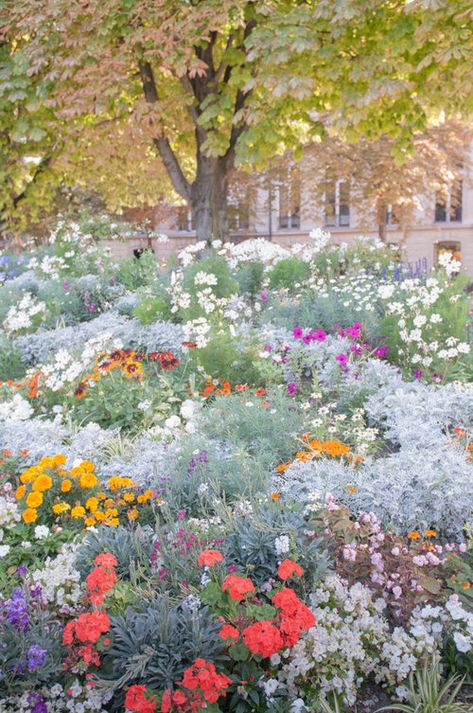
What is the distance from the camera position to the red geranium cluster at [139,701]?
2.07m

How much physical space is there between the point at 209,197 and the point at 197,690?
9281 mm

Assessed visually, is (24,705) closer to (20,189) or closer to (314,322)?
(314,322)

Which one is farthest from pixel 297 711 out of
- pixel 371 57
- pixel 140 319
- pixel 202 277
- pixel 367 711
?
pixel 371 57

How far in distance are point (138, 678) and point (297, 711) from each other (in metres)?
0.55

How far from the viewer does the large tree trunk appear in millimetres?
10672

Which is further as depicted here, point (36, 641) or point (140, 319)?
point (140, 319)

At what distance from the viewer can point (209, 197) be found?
35.2 feet

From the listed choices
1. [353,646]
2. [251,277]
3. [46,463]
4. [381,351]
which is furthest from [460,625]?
[251,277]

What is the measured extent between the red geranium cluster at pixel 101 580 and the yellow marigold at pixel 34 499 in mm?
660

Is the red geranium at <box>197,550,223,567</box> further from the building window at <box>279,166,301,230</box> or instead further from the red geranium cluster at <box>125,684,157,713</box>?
the building window at <box>279,166,301,230</box>

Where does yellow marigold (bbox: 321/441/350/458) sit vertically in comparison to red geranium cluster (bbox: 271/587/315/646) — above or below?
above

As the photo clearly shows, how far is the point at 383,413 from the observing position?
14.3 ft

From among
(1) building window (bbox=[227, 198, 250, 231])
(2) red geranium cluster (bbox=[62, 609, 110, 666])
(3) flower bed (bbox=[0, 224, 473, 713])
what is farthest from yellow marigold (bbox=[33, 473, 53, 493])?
(1) building window (bbox=[227, 198, 250, 231])

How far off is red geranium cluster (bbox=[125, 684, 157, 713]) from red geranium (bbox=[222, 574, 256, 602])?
0.42 meters
